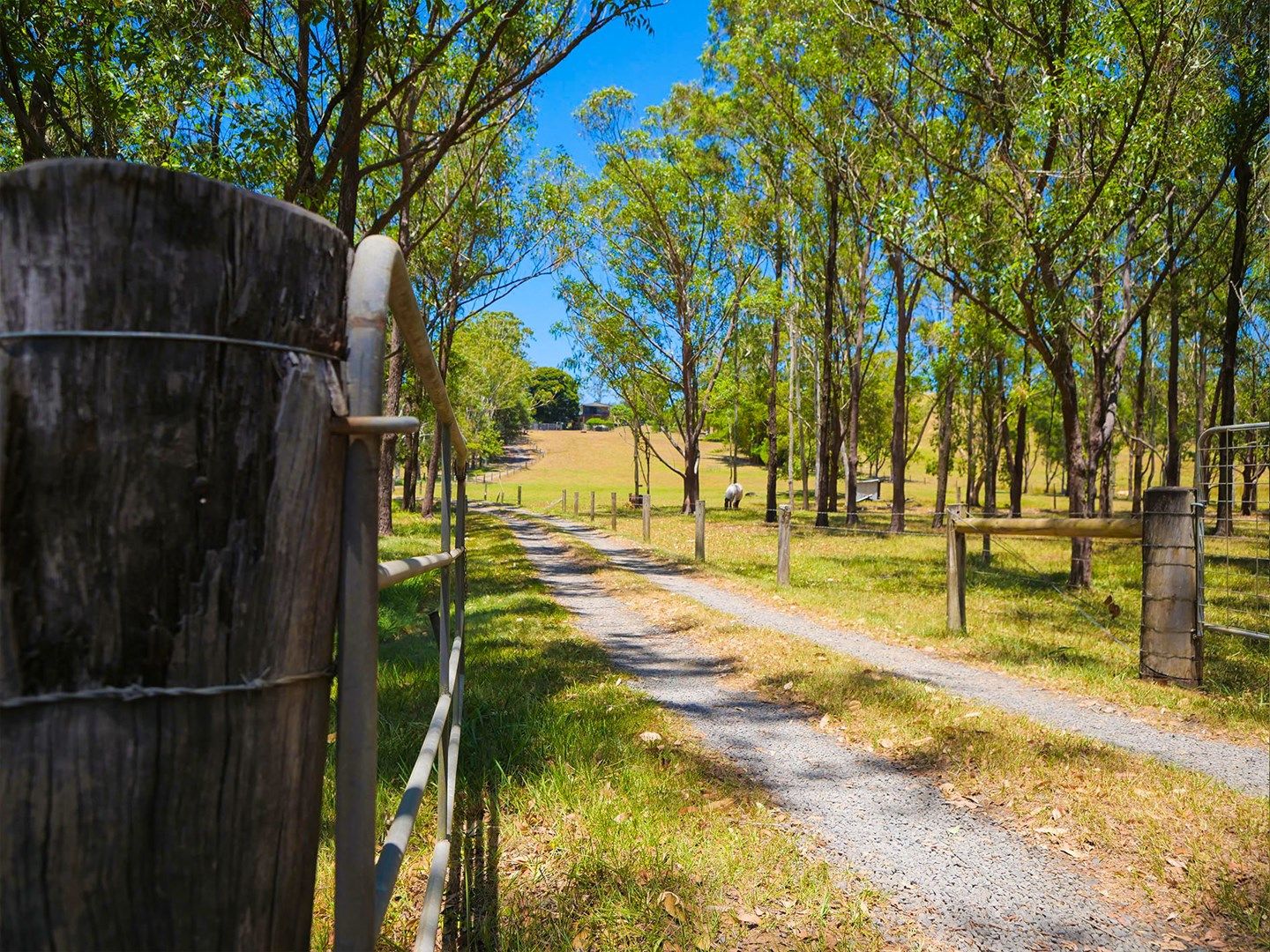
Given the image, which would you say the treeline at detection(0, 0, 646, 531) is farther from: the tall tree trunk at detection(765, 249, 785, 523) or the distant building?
the distant building

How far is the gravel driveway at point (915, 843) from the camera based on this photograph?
2881 mm

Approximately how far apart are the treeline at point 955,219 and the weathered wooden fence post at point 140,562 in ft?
25.0

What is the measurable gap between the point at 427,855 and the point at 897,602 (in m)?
8.44

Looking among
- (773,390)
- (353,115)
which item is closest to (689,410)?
(773,390)

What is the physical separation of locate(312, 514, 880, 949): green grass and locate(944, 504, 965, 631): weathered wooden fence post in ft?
13.8

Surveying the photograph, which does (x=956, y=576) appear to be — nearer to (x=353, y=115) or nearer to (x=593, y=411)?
(x=353, y=115)

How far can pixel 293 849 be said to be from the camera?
39.6 inches

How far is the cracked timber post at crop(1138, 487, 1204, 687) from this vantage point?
6.14 m

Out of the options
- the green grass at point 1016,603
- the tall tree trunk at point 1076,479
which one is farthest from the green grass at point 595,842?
the tall tree trunk at point 1076,479

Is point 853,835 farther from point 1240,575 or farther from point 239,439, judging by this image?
point 1240,575

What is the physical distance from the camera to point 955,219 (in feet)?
Result: 37.4

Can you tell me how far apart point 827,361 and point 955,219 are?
16145 millimetres

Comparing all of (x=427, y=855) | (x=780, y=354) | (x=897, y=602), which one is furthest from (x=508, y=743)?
(x=780, y=354)

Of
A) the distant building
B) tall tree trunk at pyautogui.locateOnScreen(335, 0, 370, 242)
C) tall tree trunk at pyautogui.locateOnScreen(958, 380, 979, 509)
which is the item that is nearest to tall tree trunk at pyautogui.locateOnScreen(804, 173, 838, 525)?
tall tree trunk at pyautogui.locateOnScreen(958, 380, 979, 509)
